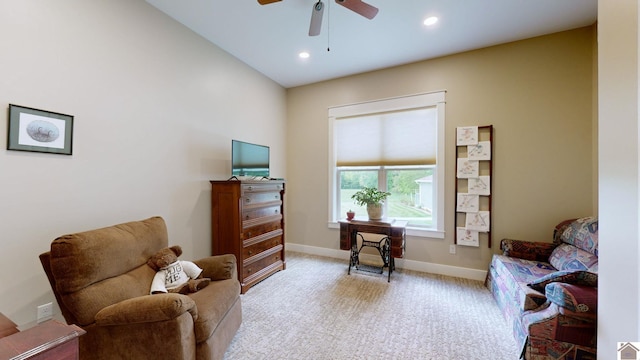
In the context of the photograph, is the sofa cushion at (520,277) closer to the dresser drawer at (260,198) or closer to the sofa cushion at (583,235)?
the sofa cushion at (583,235)

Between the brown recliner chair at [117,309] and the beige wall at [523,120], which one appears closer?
the brown recliner chair at [117,309]

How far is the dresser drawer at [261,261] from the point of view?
9.52 ft

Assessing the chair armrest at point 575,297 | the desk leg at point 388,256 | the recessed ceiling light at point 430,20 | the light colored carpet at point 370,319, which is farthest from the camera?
the desk leg at point 388,256

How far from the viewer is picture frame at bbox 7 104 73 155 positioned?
1.65m

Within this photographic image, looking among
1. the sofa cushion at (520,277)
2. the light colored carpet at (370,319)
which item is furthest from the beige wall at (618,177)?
the light colored carpet at (370,319)

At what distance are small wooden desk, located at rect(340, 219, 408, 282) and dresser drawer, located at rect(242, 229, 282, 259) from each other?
3.11ft

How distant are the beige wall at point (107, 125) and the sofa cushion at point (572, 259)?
12.5 ft

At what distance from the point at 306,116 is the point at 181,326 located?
144 inches

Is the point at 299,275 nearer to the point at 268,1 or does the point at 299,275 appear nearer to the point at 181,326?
the point at 181,326

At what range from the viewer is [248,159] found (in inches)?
128

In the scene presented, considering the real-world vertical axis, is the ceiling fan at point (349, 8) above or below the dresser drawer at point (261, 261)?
above

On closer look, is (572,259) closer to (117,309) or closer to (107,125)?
(117,309)

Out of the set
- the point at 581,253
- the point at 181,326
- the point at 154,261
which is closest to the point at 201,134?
the point at 154,261

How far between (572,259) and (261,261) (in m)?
3.24
